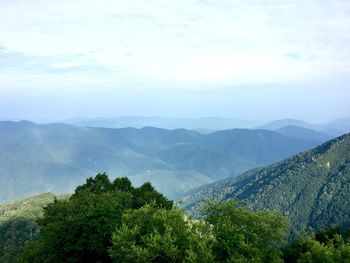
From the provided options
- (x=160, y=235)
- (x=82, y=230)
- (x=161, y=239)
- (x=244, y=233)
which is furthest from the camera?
(x=82, y=230)

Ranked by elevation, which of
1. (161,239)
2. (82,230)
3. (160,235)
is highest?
(160,235)

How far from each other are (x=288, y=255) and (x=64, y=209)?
4275 cm

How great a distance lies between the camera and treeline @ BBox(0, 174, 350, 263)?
159ft

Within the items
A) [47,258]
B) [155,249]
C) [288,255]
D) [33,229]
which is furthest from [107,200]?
[33,229]

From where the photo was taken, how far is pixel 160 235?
1927 inches

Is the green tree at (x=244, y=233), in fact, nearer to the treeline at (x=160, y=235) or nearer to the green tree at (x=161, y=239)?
the treeline at (x=160, y=235)

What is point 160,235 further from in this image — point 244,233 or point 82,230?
point 82,230

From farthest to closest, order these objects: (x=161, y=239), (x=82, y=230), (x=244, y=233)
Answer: (x=82, y=230)
(x=244, y=233)
(x=161, y=239)

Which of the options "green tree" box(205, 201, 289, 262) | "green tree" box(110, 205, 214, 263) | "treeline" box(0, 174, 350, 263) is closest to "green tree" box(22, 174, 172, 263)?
"treeline" box(0, 174, 350, 263)

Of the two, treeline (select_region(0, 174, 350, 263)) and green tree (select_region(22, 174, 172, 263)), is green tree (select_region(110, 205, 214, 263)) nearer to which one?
treeline (select_region(0, 174, 350, 263))

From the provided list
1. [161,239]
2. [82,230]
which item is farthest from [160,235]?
[82,230]

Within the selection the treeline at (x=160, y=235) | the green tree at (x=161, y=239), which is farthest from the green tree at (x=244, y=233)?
the green tree at (x=161, y=239)

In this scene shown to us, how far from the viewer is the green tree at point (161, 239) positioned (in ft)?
154

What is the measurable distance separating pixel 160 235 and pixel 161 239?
865mm
